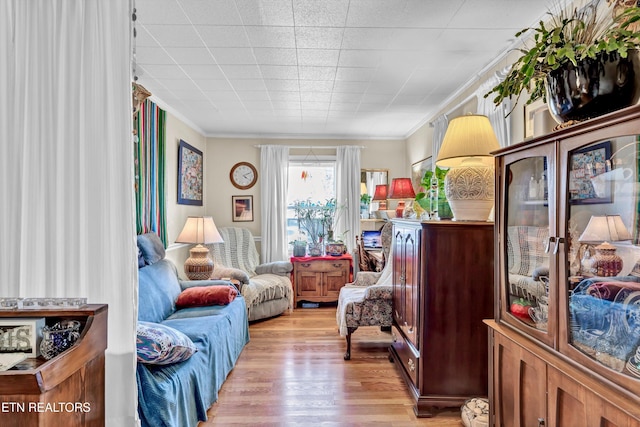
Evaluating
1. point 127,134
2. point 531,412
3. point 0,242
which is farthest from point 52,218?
point 531,412

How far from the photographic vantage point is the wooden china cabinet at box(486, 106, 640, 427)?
972 millimetres

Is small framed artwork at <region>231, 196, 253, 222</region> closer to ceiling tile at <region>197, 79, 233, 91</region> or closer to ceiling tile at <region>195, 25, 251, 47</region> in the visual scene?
ceiling tile at <region>197, 79, 233, 91</region>

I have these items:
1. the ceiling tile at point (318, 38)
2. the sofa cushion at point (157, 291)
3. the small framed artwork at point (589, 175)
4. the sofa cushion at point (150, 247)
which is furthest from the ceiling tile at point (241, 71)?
the small framed artwork at point (589, 175)

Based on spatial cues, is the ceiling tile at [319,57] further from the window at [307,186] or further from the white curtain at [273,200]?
the window at [307,186]

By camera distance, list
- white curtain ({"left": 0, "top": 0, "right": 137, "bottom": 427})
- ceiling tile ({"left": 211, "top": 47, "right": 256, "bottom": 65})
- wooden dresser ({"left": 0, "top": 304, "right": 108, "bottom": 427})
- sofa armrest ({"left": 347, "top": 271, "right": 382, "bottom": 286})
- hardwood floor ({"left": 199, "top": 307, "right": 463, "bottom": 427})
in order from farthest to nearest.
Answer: sofa armrest ({"left": 347, "top": 271, "right": 382, "bottom": 286})
ceiling tile ({"left": 211, "top": 47, "right": 256, "bottom": 65})
hardwood floor ({"left": 199, "top": 307, "right": 463, "bottom": 427})
white curtain ({"left": 0, "top": 0, "right": 137, "bottom": 427})
wooden dresser ({"left": 0, "top": 304, "right": 108, "bottom": 427})

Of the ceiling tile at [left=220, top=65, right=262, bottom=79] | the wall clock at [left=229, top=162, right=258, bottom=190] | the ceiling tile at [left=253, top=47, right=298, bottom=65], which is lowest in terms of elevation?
the wall clock at [left=229, top=162, right=258, bottom=190]

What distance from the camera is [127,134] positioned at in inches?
50.1

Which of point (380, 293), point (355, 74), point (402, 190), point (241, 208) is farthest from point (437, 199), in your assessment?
point (241, 208)

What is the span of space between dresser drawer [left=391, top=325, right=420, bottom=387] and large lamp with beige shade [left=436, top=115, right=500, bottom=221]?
0.96m

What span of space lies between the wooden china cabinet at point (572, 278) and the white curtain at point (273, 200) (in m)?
3.92

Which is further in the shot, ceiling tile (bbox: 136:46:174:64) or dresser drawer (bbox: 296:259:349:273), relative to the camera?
dresser drawer (bbox: 296:259:349:273)

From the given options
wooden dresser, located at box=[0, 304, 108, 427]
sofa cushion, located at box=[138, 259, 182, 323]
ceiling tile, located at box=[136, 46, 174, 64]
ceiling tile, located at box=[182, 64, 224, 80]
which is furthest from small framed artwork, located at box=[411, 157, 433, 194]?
wooden dresser, located at box=[0, 304, 108, 427]

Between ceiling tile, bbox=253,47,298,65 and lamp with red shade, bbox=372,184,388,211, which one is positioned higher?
ceiling tile, bbox=253,47,298,65

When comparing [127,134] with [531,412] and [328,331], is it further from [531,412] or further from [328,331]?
[328,331]
